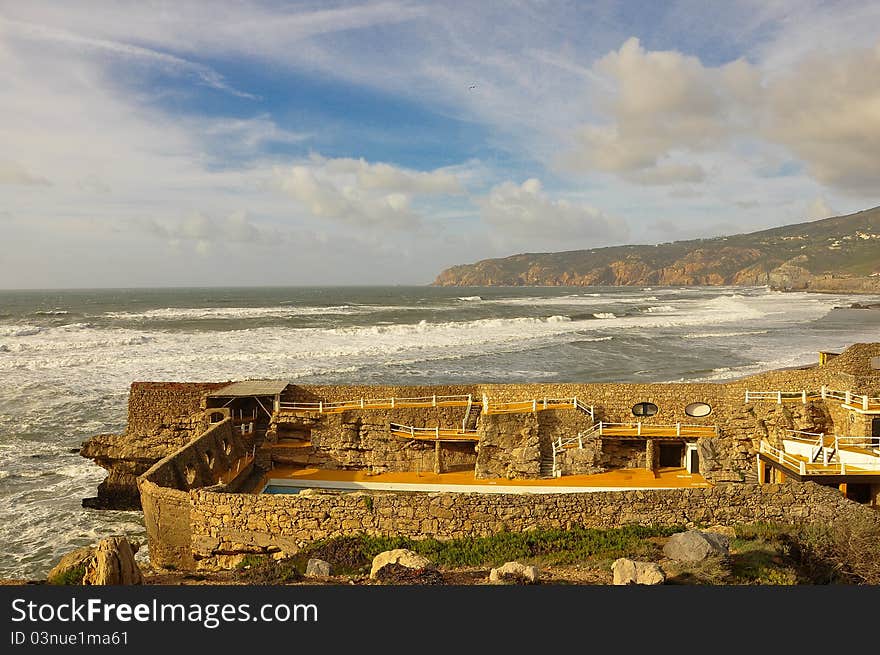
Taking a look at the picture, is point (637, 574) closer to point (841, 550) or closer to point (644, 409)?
point (841, 550)

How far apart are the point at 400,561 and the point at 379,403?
9.33 m

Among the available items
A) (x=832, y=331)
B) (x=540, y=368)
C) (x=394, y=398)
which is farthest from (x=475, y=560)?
(x=832, y=331)

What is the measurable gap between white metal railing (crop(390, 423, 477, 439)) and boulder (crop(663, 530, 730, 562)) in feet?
27.3

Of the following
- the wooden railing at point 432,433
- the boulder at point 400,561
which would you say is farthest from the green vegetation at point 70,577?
the wooden railing at point 432,433

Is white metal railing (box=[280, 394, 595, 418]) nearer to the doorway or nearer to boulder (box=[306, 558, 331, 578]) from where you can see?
the doorway

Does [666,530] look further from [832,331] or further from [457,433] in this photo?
[832,331]

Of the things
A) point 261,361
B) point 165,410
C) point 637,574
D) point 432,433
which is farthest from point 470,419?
point 261,361

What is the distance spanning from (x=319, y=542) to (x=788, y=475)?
37.6 feet

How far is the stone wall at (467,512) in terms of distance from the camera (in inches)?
409

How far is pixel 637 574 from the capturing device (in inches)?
304

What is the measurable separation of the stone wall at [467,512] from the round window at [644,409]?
19.7 ft

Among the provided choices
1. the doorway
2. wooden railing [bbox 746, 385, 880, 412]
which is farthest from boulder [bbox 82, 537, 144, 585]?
wooden railing [bbox 746, 385, 880, 412]

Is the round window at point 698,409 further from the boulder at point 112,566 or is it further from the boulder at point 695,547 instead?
the boulder at point 112,566

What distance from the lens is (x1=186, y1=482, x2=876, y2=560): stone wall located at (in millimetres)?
10398
